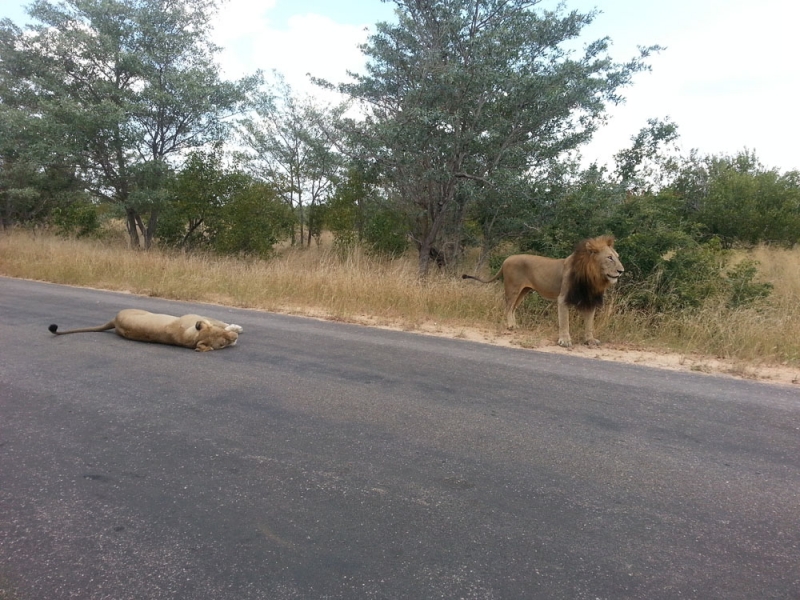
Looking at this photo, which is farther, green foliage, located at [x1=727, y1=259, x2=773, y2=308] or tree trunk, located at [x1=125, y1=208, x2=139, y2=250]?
tree trunk, located at [x1=125, y1=208, x2=139, y2=250]

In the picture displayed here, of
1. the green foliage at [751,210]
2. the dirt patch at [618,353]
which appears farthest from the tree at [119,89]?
the green foliage at [751,210]

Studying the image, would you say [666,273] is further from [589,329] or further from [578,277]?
[578,277]

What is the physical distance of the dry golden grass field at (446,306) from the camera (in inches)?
273

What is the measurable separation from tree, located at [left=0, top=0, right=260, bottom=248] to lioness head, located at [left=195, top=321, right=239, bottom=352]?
1321 centimetres

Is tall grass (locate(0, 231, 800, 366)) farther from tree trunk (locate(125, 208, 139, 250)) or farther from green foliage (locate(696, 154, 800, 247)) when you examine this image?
green foliage (locate(696, 154, 800, 247))

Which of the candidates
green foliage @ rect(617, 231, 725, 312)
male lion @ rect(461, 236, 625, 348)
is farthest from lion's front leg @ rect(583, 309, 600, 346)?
green foliage @ rect(617, 231, 725, 312)

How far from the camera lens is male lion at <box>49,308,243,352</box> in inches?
233

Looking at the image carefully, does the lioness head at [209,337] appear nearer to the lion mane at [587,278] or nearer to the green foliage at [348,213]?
the lion mane at [587,278]

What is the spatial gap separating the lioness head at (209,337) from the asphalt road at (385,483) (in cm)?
57

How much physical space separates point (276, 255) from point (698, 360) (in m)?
14.2

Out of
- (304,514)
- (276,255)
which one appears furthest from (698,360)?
(276,255)

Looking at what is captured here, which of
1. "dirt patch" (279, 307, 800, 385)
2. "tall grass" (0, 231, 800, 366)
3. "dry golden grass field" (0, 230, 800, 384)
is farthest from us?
"tall grass" (0, 231, 800, 366)

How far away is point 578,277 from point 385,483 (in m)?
5.21

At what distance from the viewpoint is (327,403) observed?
169 inches
